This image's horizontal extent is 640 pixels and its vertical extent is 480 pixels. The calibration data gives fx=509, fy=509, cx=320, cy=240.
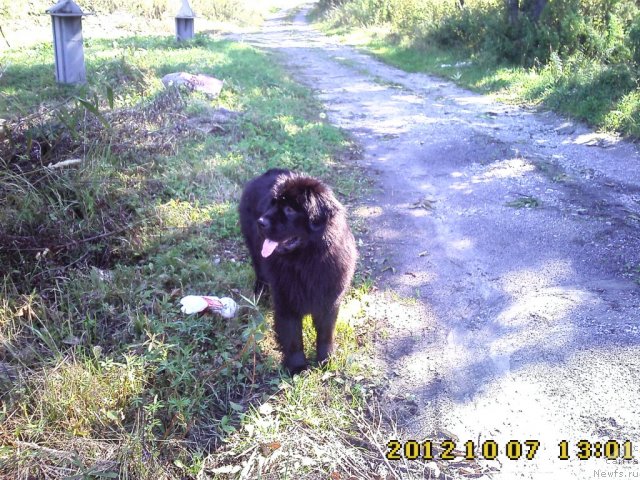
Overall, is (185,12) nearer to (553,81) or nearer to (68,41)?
(68,41)

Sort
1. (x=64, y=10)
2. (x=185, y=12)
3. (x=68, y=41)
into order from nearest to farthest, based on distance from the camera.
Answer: (x=64, y=10)
(x=68, y=41)
(x=185, y=12)

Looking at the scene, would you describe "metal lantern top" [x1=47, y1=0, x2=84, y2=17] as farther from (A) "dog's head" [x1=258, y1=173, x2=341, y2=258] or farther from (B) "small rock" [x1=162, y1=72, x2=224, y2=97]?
(A) "dog's head" [x1=258, y1=173, x2=341, y2=258]

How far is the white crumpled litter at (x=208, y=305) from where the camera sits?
3.78m

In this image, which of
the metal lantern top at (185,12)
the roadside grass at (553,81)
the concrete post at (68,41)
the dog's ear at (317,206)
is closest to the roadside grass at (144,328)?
the dog's ear at (317,206)

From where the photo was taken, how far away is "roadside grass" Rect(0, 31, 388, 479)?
2.85m

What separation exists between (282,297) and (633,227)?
12.4ft

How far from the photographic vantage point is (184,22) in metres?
15.2

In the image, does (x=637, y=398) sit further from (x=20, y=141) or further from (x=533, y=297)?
(x=20, y=141)

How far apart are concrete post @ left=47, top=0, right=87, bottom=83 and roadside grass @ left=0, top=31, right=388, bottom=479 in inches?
88.5

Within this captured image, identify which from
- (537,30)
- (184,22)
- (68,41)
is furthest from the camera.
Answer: (184,22)

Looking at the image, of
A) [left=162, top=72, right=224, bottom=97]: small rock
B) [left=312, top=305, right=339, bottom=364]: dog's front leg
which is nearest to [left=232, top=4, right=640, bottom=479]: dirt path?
[left=312, top=305, right=339, bottom=364]: dog's front leg

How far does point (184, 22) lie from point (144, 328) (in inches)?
547

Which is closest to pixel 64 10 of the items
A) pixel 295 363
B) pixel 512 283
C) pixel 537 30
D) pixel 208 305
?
pixel 208 305

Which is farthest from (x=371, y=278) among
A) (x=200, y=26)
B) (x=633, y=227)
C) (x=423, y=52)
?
(x=200, y=26)
